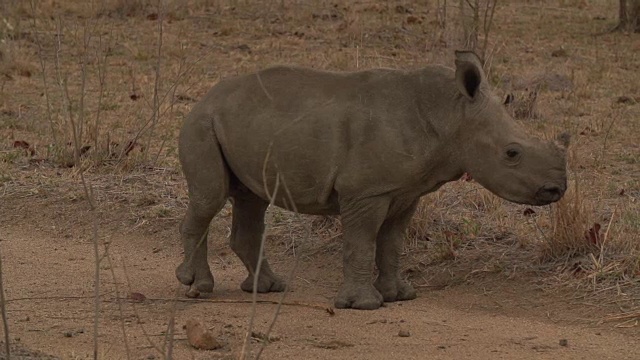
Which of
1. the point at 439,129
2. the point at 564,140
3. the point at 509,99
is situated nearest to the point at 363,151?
the point at 439,129

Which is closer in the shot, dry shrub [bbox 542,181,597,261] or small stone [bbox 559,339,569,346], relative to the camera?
small stone [bbox 559,339,569,346]

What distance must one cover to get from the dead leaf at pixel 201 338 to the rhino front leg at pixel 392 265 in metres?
1.27

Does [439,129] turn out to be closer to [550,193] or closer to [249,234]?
[550,193]

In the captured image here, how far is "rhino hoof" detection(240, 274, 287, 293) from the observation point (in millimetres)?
7107

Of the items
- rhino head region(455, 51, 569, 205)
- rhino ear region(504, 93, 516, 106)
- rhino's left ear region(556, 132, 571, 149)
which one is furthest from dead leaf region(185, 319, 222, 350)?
rhino ear region(504, 93, 516, 106)

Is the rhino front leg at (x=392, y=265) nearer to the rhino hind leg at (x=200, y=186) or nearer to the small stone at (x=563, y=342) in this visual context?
the rhino hind leg at (x=200, y=186)

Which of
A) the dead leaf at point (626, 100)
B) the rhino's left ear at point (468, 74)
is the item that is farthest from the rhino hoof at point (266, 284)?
the dead leaf at point (626, 100)

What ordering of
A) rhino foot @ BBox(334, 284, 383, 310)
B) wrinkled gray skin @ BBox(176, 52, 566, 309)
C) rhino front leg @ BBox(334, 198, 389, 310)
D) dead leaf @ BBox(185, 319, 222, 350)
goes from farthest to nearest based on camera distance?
rhino foot @ BBox(334, 284, 383, 310)
rhino front leg @ BBox(334, 198, 389, 310)
wrinkled gray skin @ BBox(176, 52, 566, 309)
dead leaf @ BBox(185, 319, 222, 350)

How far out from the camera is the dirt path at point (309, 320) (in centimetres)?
586

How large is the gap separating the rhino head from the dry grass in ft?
2.51

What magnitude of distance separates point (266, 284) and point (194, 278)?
0.43m

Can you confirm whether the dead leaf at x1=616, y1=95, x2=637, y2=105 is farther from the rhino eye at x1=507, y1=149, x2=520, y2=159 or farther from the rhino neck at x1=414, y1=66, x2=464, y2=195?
the rhino eye at x1=507, y1=149, x2=520, y2=159

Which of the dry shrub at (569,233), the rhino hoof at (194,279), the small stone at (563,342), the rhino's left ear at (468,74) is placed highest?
the rhino's left ear at (468,74)

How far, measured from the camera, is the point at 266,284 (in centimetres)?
712
